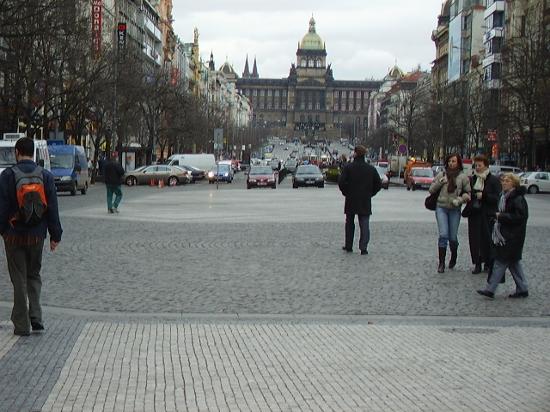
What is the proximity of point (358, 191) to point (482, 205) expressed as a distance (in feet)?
12.1

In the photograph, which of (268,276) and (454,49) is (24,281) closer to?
(268,276)

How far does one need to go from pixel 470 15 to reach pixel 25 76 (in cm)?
9302

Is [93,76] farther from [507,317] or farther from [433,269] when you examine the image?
[507,317]

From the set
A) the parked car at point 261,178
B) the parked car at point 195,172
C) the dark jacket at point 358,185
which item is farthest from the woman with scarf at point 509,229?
the parked car at point 195,172

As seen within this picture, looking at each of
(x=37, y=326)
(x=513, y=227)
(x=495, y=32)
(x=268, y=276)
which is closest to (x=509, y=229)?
(x=513, y=227)

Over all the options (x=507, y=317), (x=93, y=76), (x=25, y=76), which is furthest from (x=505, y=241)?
(x=93, y=76)

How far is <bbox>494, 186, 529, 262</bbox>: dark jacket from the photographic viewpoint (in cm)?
1377

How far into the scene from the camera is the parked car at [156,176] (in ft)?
240

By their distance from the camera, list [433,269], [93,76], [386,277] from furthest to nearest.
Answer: [93,76] → [433,269] → [386,277]

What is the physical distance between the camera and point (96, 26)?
7594 cm

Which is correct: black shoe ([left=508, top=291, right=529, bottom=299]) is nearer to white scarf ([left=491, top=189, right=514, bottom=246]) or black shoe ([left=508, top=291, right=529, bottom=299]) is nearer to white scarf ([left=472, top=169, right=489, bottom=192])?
white scarf ([left=491, top=189, right=514, bottom=246])

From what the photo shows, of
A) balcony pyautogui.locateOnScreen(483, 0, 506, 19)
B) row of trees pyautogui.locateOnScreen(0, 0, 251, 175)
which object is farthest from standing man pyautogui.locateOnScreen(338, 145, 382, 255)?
balcony pyautogui.locateOnScreen(483, 0, 506, 19)

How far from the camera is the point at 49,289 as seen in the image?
1459 cm

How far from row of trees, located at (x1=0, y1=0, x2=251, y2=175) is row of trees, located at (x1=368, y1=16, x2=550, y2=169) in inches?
984
